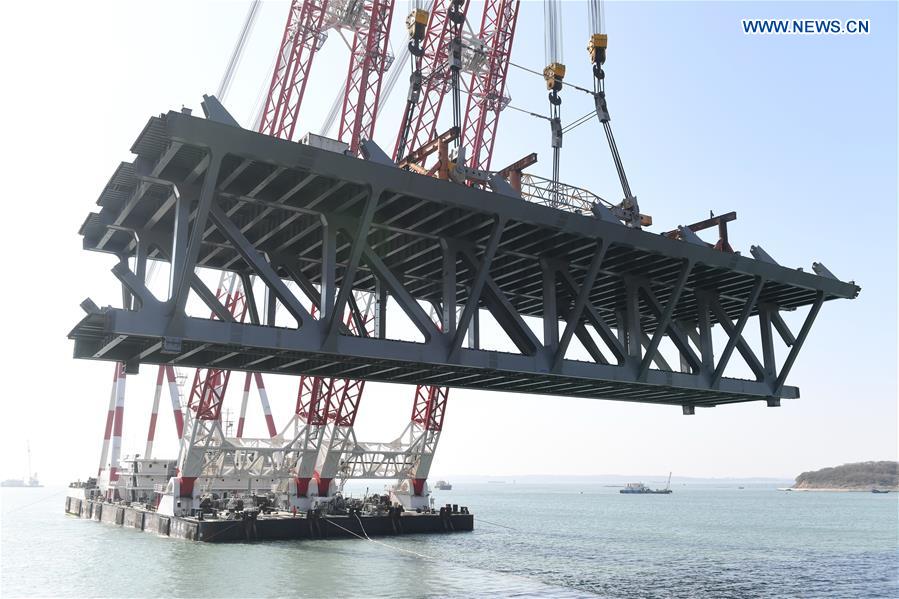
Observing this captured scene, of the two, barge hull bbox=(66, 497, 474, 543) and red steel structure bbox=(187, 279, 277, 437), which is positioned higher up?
red steel structure bbox=(187, 279, 277, 437)

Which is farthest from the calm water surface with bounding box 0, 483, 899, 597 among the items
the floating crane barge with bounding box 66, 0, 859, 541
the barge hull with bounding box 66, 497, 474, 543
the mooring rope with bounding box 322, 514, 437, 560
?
the floating crane barge with bounding box 66, 0, 859, 541

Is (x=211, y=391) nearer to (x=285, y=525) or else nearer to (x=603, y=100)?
(x=285, y=525)

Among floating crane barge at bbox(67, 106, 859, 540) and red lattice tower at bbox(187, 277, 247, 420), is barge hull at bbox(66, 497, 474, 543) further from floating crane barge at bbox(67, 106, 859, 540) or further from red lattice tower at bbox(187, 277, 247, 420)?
floating crane barge at bbox(67, 106, 859, 540)

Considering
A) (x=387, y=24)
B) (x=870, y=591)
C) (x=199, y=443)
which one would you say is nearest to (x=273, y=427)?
(x=199, y=443)

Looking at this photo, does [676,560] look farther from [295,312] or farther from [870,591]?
[295,312]

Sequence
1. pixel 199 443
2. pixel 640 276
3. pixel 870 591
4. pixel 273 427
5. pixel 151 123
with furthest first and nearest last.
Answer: pixel 273 427
pixel 199 443
pixel 870 591
pixel 640 276
pixel 151 123

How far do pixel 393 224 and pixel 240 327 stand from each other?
7.52 m

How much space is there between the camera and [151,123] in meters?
20.6

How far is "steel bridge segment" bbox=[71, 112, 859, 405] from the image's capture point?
71.9 ft

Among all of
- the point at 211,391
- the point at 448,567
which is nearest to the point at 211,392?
the point at 211,391

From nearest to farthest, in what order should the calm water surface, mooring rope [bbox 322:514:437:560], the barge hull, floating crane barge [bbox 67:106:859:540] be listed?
floating crane barge [bbox 67:106:859:540]
the calm water surface
mooring rope [bbox 322:514:437:560]
the barge hull

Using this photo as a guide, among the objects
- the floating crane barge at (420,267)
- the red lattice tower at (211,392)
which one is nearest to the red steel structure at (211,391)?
the red lattice tower at (211,392)

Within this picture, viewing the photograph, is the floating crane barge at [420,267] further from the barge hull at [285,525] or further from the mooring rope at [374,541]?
the barge hull at [285,525]

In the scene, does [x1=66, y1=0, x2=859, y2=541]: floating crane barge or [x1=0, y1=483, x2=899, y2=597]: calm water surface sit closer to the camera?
[x1=66, y1=0, x2=859, y2=541]: floating crane barge
